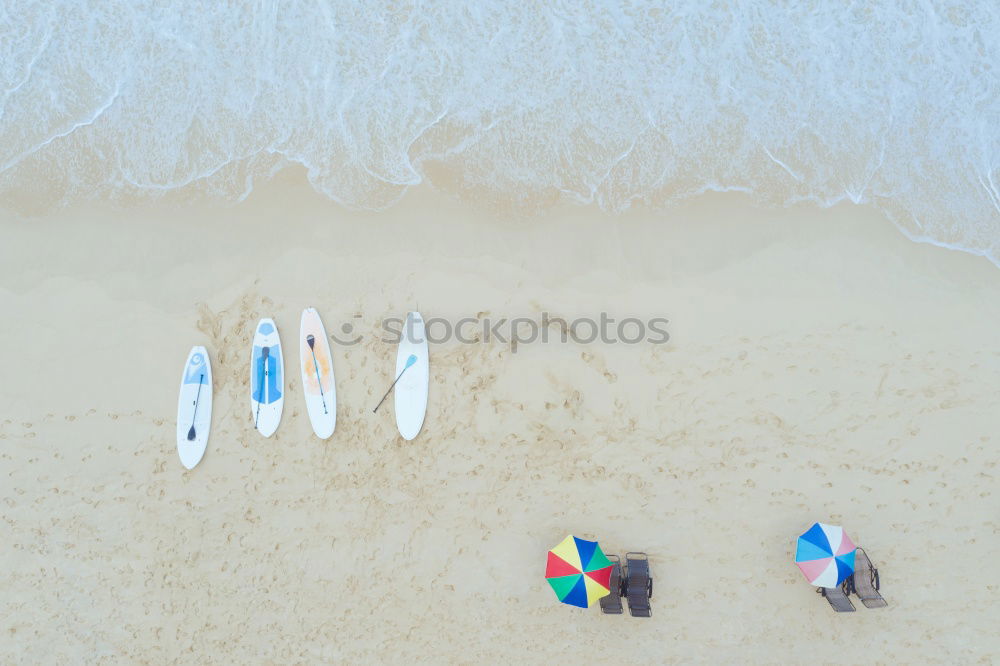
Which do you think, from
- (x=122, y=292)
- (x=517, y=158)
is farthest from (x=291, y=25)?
(x=122, y=292)

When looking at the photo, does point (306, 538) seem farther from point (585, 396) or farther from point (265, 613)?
point (585, 396)

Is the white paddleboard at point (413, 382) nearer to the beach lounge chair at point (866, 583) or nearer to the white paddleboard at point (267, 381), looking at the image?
the white paddleboard at point (267, 381)

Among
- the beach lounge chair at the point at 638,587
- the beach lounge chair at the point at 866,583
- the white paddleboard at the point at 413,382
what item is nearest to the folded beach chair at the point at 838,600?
the beach lounge chair at the point at 866,583

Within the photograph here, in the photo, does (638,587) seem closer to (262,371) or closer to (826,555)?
(826,555)

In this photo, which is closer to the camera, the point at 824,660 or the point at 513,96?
the point at 824,660

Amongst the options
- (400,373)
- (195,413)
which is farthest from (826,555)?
(195,413)

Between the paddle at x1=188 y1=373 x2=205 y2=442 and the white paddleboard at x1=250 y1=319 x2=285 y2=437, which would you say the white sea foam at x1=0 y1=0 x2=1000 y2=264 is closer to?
the white paddleboard at x1=250 y1=319 x2=285 y2=437

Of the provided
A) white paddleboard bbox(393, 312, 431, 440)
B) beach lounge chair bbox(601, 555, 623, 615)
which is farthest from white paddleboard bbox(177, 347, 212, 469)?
beach lounge chair bbox(601, 555, 623, 615)
